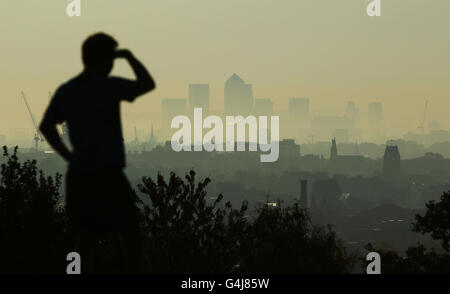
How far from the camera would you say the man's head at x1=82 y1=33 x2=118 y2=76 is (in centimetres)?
798

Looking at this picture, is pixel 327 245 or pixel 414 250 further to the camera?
pixel 327 245

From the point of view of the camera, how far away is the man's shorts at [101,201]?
7844 mm

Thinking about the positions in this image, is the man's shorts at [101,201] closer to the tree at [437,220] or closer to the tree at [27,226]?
the tree at [27,226]

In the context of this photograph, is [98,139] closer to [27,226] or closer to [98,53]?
[98,53]

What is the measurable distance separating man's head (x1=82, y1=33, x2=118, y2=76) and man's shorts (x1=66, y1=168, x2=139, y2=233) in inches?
41.9

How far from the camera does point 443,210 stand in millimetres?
52625

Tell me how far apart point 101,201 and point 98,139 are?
2.20 ft

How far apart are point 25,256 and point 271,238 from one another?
31.7m

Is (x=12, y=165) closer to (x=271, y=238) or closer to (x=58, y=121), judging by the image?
(x=271, y=238)

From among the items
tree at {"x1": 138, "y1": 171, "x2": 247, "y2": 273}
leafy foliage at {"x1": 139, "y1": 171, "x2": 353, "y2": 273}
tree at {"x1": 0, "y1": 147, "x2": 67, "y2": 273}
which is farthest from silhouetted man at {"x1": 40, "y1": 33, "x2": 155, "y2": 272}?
tree at {"x1": 138, "y1": 171, "x2": 247, "y2": 273}

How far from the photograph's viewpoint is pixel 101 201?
7.95m

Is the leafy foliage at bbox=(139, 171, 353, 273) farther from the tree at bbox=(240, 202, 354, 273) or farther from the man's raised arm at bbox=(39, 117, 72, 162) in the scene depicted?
the man's raised arm at bbox=(39, 117, 72, 162)

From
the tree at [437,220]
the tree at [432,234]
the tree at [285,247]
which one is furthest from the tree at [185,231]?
the tree at [437,220]
